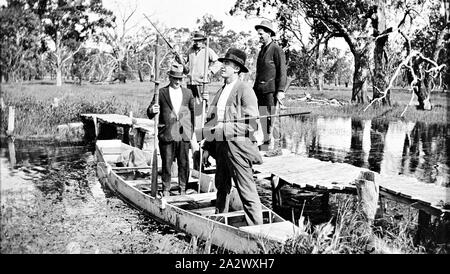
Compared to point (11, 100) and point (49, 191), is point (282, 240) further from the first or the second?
point (11, 100)

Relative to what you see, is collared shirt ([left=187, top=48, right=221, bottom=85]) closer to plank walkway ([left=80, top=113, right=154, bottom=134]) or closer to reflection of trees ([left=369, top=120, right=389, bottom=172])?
plank walkway ([left=80, top=113, right=154, bottom=134])

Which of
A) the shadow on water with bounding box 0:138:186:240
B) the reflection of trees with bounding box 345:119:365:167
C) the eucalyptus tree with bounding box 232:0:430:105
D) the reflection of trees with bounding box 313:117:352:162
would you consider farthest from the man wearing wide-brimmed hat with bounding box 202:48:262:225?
the eucalyptus tree with bounding box 232:0:430:105

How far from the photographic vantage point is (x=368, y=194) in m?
6.56

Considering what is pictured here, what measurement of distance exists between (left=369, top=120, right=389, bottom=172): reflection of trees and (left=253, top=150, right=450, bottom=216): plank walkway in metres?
4.68

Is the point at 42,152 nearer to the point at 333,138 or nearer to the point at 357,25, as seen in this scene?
the point at 333,138

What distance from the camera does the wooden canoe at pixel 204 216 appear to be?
527cm

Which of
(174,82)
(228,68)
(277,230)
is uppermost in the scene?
(228,68)

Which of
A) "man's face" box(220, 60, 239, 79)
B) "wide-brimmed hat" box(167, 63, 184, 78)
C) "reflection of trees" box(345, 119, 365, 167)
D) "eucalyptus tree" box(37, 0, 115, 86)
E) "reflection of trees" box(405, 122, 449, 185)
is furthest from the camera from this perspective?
"reflection of trees" box(345, 119, 365, 167)

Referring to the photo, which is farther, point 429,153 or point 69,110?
point 69,110

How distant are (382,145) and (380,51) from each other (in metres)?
8.37

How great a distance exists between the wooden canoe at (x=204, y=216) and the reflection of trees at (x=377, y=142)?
20.6ft

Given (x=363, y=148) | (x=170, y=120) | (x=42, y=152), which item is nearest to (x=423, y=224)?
(x=170, y=120)

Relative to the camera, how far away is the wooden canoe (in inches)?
207
